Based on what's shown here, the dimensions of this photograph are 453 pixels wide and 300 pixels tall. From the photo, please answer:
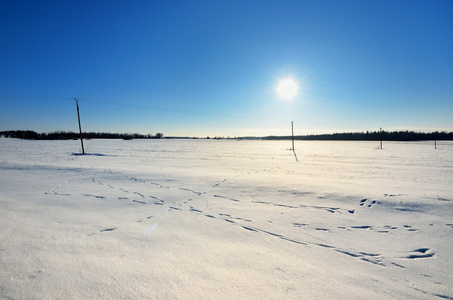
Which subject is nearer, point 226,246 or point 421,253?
point 421,253

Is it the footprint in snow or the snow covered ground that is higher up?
the snow covered ground

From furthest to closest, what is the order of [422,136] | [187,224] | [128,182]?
[422,136], [128,182], [187,224]

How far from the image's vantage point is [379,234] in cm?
365

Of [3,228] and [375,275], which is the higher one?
[3,228]

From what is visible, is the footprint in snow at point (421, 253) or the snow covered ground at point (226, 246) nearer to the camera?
the snow covered ground at point (226, 246)

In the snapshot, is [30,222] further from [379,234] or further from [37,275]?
[379,234]

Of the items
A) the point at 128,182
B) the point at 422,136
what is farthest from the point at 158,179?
the point at 422,136

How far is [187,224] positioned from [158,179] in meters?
5.04

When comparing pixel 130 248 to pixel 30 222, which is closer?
pixel 130 248

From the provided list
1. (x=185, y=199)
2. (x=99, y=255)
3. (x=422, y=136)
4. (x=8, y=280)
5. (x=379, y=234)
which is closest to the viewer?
(x=8, y=280)

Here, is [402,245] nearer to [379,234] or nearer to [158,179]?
[379,234]

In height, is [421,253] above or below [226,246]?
below

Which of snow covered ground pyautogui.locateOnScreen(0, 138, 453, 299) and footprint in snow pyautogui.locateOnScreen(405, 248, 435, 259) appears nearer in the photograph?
snow covered ground pyautogui.locateOnScreen(0, 138, 453, 299)

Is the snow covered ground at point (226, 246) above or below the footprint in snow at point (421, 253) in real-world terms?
above
